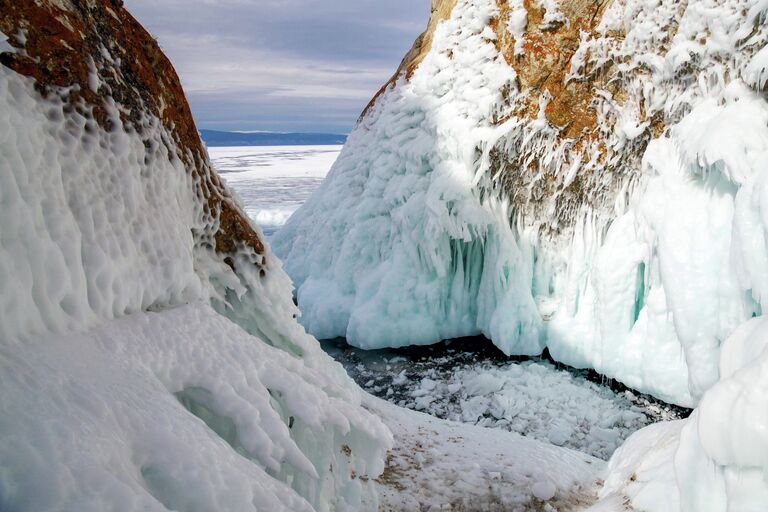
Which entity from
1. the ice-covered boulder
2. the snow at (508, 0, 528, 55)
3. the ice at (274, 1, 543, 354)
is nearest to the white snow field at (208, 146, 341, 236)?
the ice at (274, 1, 543, 354)

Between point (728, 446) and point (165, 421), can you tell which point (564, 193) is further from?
point (165, 421)

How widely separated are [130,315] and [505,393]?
4418 millimetres

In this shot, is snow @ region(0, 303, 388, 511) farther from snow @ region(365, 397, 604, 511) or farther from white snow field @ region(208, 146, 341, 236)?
white snow field @ region(208, 146, 341, 236)

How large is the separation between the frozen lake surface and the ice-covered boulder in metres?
2.81

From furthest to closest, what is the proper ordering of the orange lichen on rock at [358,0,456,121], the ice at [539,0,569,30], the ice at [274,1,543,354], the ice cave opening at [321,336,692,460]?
→ the orange lichen on rock at [358,0,456,121] < the ice at [274,1,543,354] < the ice at [539,0,569,30] < the ice cave opening at [321,336,692,460]

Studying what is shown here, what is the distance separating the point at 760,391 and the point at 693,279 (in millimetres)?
2988

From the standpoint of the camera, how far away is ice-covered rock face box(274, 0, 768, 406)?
4.58 m

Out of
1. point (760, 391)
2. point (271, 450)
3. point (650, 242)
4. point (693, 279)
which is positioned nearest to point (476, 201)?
point (650, 242)

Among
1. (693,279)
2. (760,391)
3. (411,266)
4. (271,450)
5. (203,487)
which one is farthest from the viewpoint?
(411,266)

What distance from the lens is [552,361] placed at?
6.33 metres

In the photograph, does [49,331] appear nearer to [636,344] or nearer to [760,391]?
[760,391]

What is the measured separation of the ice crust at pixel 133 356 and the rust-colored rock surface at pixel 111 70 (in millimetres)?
56

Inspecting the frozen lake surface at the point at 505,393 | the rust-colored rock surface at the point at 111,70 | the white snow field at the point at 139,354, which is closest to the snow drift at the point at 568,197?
the frozen lake surface at the point at 505,393

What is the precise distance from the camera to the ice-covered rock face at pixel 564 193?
15.0 feet
